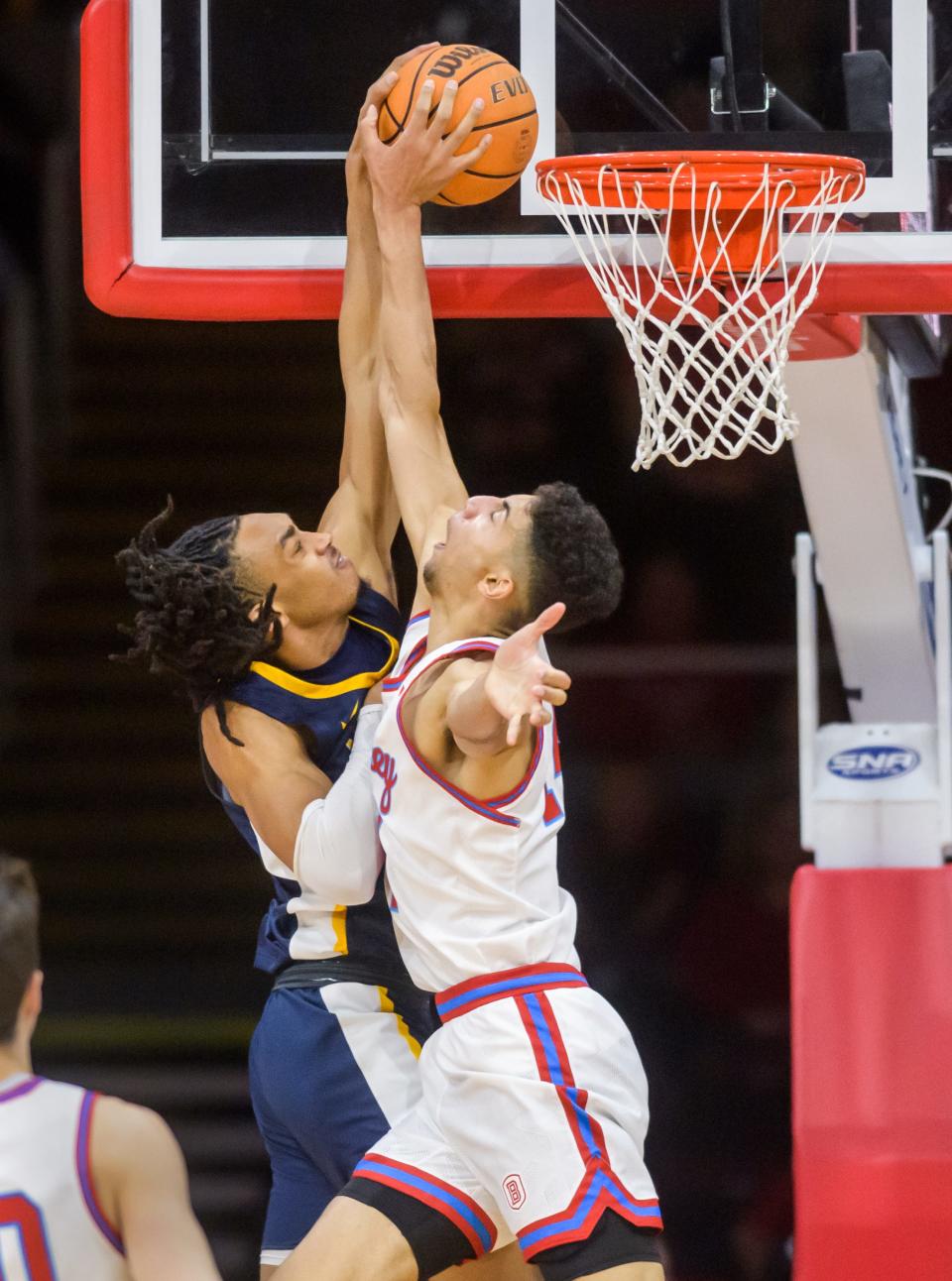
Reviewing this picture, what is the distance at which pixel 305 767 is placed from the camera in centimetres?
335

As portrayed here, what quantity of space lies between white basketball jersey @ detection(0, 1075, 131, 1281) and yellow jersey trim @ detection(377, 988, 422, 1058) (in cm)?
116

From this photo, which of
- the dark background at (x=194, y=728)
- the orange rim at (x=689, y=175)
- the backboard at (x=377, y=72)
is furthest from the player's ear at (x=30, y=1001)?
the dark background at (x=194, y=728)

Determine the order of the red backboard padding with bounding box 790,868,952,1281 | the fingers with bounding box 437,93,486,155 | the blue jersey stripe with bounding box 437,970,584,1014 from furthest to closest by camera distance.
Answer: the red backboard padding with bounding box 790,868,952,1281, the fingers with bounding box 437,93,486,155, the blue jersey stripe with bounding box 437,970,584,1014

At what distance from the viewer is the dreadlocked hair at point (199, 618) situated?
3305 millimetres

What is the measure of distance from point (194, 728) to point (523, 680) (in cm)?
469

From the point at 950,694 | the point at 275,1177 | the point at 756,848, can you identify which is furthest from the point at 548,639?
the point at 275,1177

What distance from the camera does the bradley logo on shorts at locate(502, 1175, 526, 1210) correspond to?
297cm

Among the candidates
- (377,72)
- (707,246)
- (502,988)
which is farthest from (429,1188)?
(377,72)

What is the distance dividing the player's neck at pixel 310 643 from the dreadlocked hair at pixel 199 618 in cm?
4

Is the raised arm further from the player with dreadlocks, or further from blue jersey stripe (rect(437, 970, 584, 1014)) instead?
blue jersey stripe (rect(437, 970, 584, 1014))

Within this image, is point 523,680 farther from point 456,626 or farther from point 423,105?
point 423,105

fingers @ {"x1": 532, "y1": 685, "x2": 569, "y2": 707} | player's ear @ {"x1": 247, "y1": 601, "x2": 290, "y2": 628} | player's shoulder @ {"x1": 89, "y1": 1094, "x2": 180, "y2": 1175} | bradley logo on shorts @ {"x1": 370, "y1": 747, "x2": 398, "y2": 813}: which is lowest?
player's shoulder @ {"x1": 89, "y1": 1094, "x2": 180, "y2": 1175}

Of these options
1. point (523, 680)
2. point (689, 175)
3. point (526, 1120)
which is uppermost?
point (689, 175)

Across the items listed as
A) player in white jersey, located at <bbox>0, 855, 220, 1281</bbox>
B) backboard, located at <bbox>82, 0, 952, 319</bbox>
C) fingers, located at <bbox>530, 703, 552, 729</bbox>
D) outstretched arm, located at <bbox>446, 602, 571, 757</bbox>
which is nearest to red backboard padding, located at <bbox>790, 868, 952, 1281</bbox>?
backboard, located at <bbox>82, 0, 952, 319</bbox>
